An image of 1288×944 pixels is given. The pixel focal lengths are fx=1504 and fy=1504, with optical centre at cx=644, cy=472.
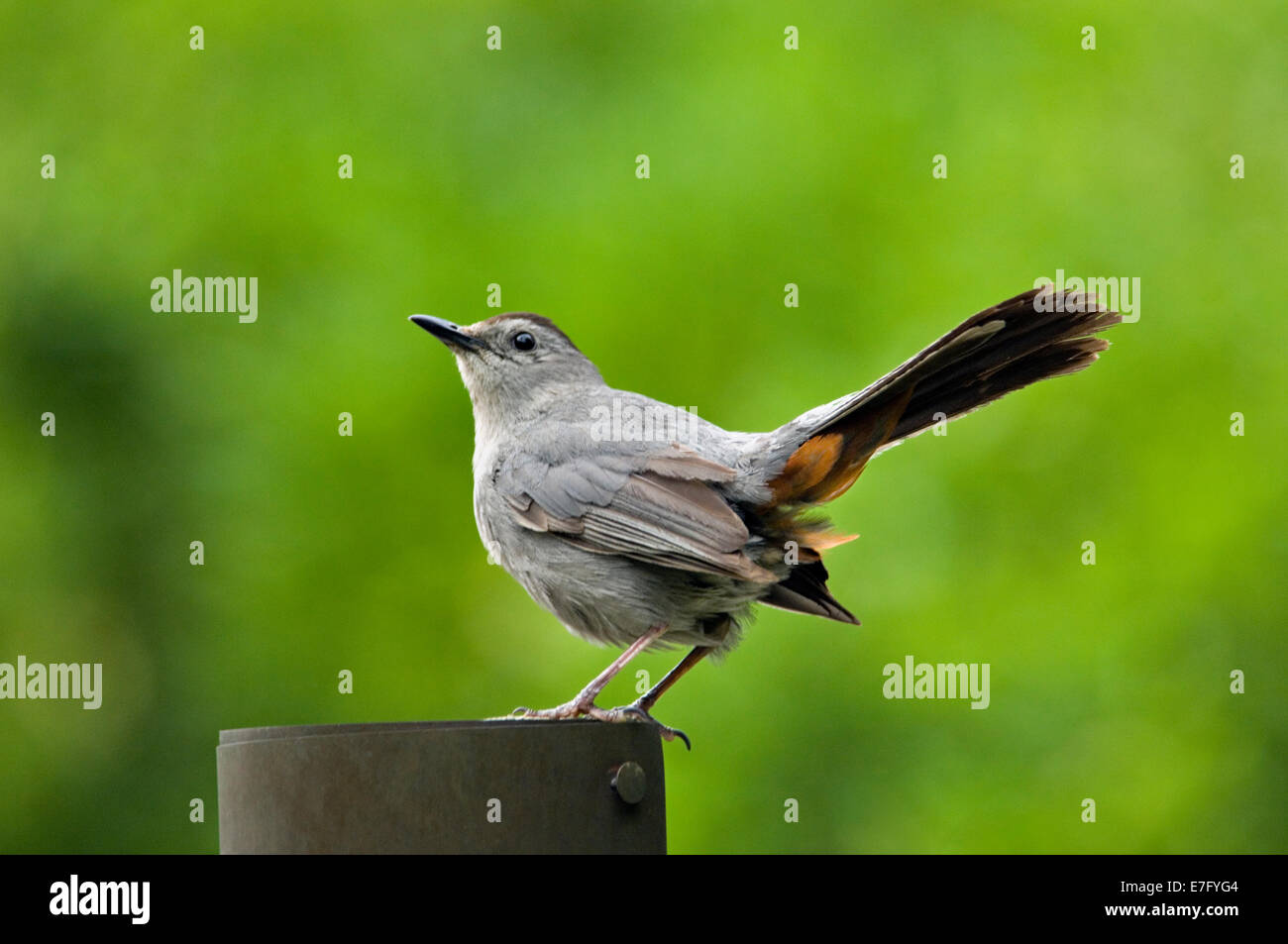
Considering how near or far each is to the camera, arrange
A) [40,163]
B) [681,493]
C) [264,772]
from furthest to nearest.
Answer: [40,163], [681,493], [264,772]

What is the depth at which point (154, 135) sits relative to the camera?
32.8 feet

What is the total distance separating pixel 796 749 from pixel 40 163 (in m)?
6.15

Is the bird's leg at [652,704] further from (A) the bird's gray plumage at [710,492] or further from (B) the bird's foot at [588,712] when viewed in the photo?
(A) the bird's gray plumage at [710,492]

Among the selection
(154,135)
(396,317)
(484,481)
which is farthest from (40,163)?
(484,481)

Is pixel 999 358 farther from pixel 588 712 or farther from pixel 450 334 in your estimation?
pixel 450 334

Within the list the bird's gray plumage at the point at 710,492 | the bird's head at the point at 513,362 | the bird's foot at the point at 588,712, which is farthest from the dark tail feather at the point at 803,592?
the bird's head at the point at 513,362

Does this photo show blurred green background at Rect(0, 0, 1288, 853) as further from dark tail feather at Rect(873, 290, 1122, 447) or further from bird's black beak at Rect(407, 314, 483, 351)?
dark tail feather at Rect(873, 290, 1122, 447)

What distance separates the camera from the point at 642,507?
5.03m

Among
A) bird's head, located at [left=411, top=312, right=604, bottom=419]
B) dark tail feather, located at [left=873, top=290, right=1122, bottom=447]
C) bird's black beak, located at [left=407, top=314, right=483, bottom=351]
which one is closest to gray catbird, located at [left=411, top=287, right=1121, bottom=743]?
dark tail feather, located at [left=873, top=290, right=1122, bottom=447]

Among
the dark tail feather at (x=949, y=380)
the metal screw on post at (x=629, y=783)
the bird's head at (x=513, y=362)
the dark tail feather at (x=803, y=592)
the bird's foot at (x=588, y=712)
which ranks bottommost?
the metal screw on post at (x=629, y=783)

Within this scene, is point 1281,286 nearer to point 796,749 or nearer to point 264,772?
point 796,749

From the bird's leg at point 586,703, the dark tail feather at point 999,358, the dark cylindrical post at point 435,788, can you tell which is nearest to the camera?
the dark cylindrical post at point 435,788

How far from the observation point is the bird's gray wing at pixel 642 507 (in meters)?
4.84

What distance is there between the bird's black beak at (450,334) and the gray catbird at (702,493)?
1.85ft
